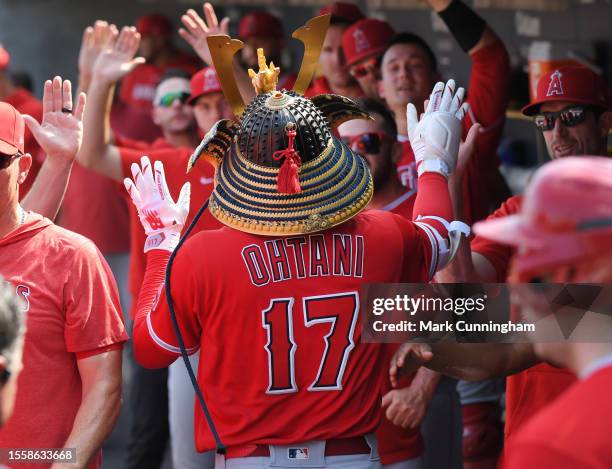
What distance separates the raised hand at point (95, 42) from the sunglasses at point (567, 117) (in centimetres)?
199

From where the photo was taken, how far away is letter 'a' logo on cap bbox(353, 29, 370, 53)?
6.26 meters

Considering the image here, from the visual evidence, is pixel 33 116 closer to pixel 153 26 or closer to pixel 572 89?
pixel 153 26

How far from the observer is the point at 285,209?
3.19 metres

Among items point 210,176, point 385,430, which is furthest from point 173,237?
point 210,176

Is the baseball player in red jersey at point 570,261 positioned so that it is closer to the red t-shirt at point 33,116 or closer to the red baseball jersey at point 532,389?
the red baseball jersey at point 532,389

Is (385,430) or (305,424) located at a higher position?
(305,424)

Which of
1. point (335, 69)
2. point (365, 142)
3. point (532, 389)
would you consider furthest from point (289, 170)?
point (335, 69)

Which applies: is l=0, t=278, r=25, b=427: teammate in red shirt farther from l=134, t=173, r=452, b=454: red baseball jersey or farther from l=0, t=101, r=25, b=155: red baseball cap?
l=0, t=101, r=25, b=155: red baseball cap

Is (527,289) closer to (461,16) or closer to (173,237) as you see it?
(173,237)

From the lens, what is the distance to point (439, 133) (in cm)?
359

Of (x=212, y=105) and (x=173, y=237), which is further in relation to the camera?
(x=212, y=105)

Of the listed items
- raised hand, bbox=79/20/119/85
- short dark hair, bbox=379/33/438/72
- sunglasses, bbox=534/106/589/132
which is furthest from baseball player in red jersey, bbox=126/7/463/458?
short dark hair, bbox=379/33/438/72

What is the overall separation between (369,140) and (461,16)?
986 millimetres

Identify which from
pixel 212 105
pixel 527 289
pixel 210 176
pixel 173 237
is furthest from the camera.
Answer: pixel 212 105
